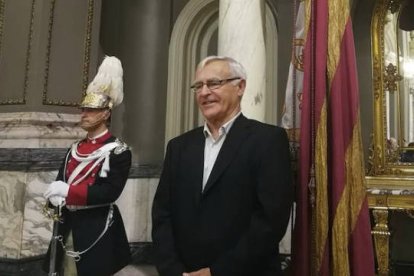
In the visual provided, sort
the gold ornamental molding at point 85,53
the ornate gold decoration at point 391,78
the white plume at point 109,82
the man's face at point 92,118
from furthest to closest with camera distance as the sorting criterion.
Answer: the ornate gold decoration at point 391,78 < the gold ornamental molding at point 85,53 < the white plume at point 109,82 < the man's face at point 92,118

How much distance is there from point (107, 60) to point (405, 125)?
8.50 feet

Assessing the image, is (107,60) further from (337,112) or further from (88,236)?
(337,112)

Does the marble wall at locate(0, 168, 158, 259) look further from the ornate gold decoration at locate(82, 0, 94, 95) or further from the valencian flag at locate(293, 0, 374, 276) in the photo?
the valencian flag at locate(293, 0, 374, 276)

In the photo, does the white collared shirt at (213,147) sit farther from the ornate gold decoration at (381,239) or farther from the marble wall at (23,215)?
the ornate gold decoration at (381,239)

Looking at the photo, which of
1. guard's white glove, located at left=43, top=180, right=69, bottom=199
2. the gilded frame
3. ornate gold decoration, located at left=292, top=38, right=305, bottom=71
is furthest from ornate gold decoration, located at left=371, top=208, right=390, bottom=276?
guard's white glove, located at left=43, top=180, right=69, bottom=199

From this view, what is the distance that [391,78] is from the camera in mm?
3625

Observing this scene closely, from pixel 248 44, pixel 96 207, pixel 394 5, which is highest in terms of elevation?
pixel 394 5

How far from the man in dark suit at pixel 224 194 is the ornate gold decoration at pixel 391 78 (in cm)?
239

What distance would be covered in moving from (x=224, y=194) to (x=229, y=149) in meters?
0.18

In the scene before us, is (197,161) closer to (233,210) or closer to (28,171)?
(233,210)

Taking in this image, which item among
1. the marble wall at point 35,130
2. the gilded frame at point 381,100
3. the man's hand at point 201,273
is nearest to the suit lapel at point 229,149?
the man's hand at point 201,273

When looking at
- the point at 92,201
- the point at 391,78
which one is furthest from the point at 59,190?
the point at 391,78

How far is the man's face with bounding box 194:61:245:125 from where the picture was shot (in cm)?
166

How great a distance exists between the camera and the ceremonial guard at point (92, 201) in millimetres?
1992
